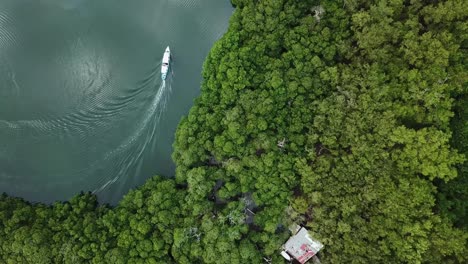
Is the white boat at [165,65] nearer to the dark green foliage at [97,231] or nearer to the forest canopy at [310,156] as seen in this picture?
the forest canopy at [310,156]

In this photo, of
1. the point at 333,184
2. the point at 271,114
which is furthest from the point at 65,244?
the point at 333,184

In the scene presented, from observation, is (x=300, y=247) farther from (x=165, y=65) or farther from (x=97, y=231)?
(x=165, y=65)

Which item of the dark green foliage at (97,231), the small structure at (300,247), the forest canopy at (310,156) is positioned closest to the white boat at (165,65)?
the forest canopy at (310,156)

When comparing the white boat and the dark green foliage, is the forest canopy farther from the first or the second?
the white boat

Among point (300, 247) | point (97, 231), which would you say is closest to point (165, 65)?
point (97, 231)

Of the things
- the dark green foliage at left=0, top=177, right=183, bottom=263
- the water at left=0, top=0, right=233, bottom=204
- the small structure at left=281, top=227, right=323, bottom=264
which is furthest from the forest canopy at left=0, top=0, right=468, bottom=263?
the water at left=0, top=0, right=233, bottom=204

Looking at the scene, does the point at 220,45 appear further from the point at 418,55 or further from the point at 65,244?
the point at 65,244
